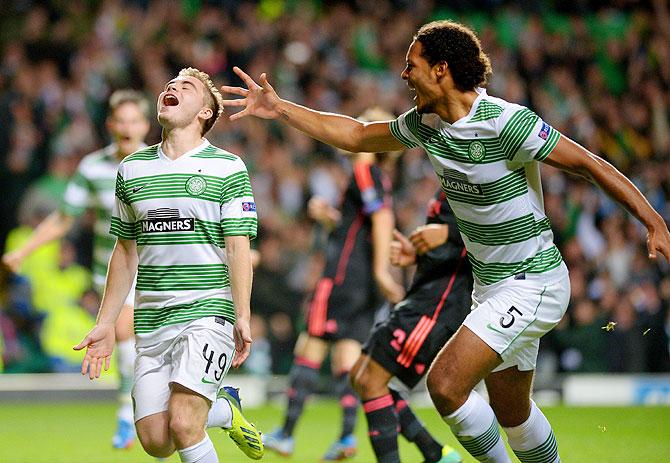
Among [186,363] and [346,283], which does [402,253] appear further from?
[346,283]

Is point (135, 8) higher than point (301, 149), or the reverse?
point (135, 8)

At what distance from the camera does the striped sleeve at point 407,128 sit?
571 cm

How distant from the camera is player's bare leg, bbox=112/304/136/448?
8.36m

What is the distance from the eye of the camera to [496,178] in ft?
17.7

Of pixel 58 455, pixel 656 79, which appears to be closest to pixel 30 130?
pixel 58 455

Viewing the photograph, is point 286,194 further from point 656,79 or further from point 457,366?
point 457,366

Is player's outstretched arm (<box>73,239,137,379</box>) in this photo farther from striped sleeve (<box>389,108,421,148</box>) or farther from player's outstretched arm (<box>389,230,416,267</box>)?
player's outstretched arm (<box>389,230,416,267</box>)

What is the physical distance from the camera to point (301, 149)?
51.5ft

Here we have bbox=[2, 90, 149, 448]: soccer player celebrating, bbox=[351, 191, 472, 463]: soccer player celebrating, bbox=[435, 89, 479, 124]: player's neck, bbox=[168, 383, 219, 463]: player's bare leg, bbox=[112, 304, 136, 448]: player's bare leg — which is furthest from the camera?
bbox=[2, 90, 149, 448]: soccer player celebrating

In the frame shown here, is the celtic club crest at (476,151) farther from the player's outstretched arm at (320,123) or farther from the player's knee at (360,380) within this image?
the player's knee at (360,380)

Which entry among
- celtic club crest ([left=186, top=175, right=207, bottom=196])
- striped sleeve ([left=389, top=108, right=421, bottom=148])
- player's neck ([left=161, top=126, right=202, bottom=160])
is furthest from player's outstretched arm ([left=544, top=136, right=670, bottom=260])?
player's neck ([left=161, top=126, right=202, bottom=160])

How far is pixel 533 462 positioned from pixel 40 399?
878cm

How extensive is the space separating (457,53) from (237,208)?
48.8 inches

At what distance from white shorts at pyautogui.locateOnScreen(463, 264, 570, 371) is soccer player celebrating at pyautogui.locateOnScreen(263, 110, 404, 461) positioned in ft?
9.36
